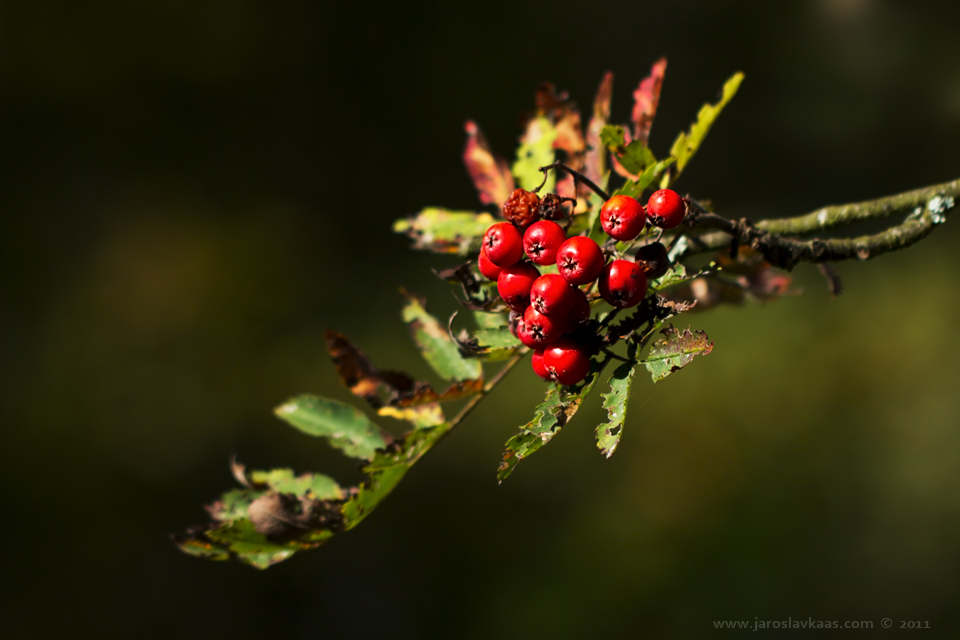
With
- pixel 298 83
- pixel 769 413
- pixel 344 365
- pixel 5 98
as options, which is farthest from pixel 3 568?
pixel 769 413

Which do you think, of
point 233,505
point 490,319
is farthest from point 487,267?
point 233,505

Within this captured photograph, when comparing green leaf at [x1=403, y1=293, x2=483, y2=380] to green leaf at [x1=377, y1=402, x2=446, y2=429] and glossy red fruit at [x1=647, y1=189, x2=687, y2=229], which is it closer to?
green leaf at [x1=377, y1=402, x2=446, y2=429]

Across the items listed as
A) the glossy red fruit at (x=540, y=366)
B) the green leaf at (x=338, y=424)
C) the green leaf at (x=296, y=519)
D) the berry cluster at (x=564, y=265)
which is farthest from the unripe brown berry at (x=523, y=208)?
the green leaf at (x=338, y=424)

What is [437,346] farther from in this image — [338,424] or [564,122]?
[564,122]

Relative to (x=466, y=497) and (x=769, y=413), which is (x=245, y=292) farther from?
(x=769, y=413)

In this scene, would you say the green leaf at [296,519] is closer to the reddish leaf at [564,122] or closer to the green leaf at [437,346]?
the green leaf at [437,346]

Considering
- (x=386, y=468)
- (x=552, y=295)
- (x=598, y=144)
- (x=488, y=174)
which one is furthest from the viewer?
(x=488, y=174)
